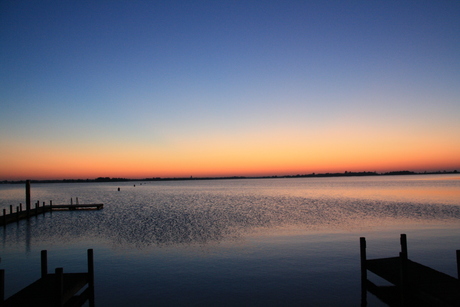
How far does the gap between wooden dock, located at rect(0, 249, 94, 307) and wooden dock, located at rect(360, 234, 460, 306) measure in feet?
32.7

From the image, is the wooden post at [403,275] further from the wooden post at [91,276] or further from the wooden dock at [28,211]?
the wooden dock at [28,211]

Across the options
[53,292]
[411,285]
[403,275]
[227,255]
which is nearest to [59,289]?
[53,292]

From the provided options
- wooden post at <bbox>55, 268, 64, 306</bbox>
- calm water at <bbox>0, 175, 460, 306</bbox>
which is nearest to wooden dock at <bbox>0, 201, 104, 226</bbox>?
calm water at <bbox>0, 175, 460, 306</bbox>

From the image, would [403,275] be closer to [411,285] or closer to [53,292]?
[411,285]

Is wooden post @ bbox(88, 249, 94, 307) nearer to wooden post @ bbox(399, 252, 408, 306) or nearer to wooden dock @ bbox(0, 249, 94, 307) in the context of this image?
wooden dock @ bbox(0, 249, 94, 307)

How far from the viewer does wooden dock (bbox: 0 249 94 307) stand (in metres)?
8.84

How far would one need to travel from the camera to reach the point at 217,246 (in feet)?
65.7

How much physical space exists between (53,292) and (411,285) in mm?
10943

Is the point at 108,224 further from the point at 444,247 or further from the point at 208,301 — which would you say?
the point at 444,247

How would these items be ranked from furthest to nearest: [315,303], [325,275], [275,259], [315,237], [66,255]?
[315,237] → [66,255] → [275,259] → [325,275] → [315,303]

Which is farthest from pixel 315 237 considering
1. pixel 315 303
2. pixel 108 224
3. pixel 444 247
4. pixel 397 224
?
pixel 108 224

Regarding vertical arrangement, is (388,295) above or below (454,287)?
below

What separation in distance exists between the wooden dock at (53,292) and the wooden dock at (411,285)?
995 cm

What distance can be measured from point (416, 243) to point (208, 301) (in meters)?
15.0
